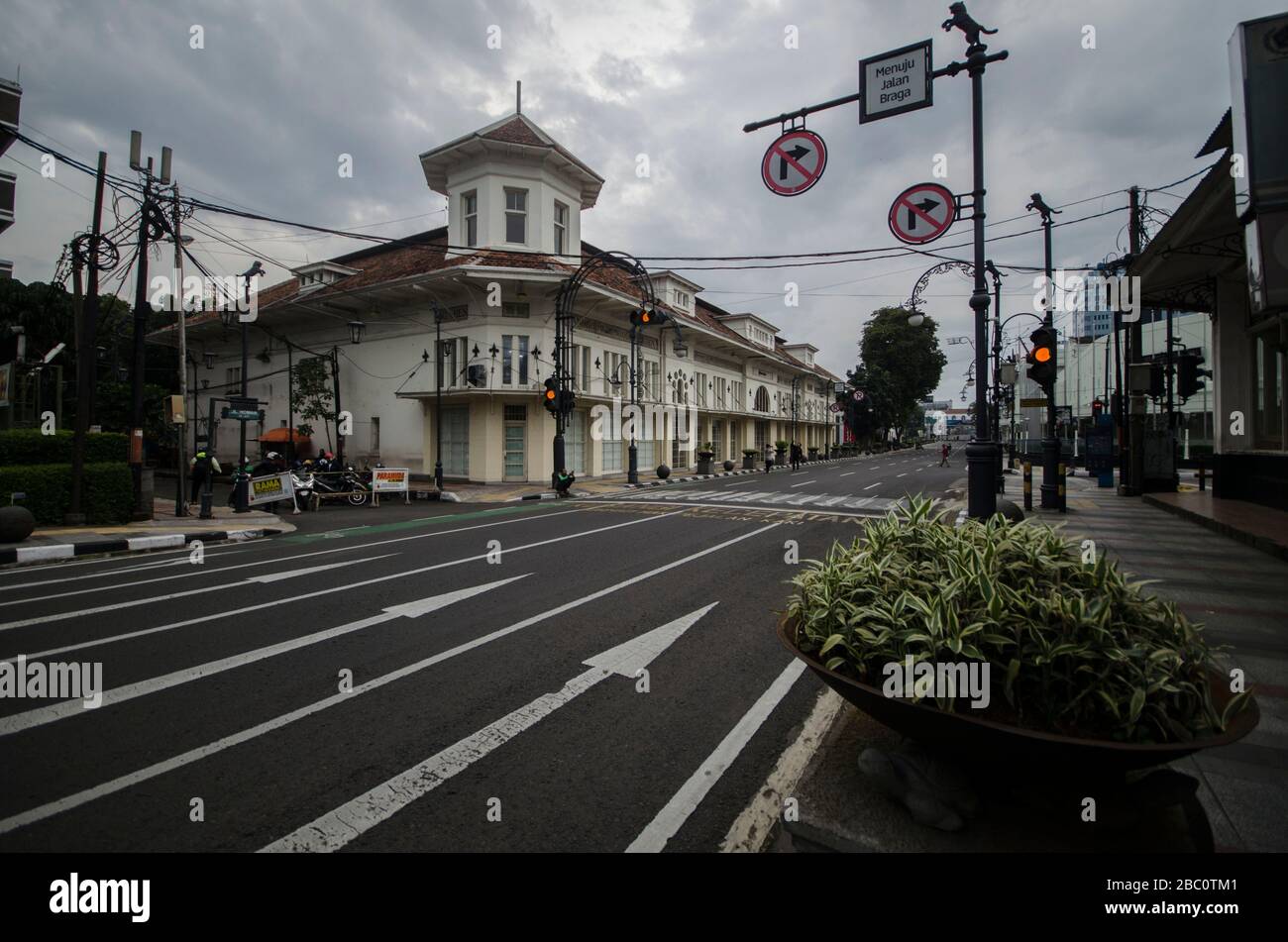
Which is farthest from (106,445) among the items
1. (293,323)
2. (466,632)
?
(293,323)

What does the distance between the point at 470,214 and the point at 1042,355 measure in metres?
23.7

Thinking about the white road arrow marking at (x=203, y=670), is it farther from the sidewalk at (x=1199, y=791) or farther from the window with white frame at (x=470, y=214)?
the window with white frame at (x=470, y=214)

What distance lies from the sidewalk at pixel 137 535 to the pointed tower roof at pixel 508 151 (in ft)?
57.8

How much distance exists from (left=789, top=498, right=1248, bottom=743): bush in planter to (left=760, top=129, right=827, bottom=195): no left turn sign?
6.69 meters

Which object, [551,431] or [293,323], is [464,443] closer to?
[551,431]

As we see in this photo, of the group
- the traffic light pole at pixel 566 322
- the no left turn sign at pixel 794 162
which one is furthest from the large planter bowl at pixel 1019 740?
the traffic light pole at pixel 566 322

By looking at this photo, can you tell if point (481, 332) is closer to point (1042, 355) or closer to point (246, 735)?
point (1042, 355)

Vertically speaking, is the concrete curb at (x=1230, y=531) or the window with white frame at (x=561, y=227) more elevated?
the window with white frame at (x=561, y=227)

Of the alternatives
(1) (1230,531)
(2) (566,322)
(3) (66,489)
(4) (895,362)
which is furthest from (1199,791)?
(4) (895,362)

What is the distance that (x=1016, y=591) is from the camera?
8.21 ft

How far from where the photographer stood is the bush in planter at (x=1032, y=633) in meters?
2.15

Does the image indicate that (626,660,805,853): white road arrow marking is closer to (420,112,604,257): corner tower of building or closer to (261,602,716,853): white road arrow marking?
(261,602,716,853): white road arrow marking

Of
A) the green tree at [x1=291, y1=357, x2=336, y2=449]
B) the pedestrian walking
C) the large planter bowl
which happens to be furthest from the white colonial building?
the large planter bowl
